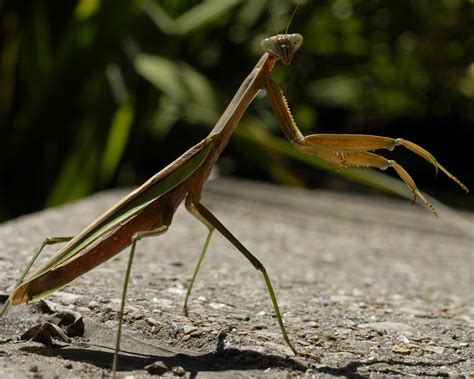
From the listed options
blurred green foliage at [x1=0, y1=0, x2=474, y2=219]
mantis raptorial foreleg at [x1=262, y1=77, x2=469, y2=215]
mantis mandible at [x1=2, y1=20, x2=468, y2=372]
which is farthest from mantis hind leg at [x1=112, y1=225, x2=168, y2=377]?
blurred green foliage at [x1=0, y1=0, x2=474, y2=219]

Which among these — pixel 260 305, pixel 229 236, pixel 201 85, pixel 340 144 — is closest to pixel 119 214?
pixel 229 236

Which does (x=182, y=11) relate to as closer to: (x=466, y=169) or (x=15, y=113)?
(x=15, y=113)

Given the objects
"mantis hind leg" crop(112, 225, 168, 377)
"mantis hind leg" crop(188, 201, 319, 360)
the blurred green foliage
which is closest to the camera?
"mantis hind leg" crop(112, 225, 168, 377)

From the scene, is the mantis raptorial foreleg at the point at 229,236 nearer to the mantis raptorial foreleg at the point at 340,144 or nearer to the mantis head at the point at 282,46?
the mantis raptorial foreleg at the point at 340,144

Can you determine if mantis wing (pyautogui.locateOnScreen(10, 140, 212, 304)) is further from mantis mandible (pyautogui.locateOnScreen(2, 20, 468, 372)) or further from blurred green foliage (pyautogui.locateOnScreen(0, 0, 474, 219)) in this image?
blurred green foliage (pyautogui.locateOnScreen(0, 0, 474, 219))

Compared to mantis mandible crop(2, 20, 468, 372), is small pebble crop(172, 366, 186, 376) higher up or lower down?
lower down

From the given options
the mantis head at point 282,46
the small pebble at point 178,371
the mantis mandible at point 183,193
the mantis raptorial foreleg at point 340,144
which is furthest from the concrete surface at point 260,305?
the mantis head at point 282,46
